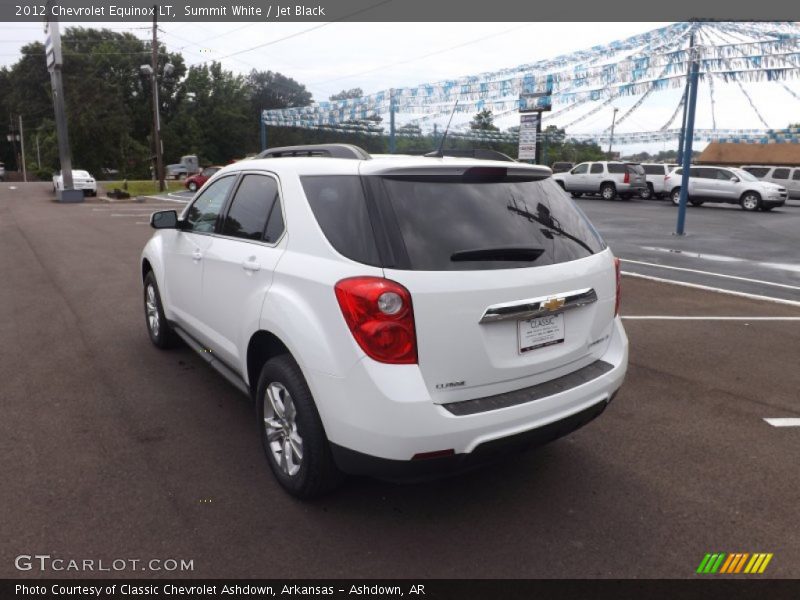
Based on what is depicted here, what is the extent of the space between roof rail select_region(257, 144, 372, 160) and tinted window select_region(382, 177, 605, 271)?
0.47m

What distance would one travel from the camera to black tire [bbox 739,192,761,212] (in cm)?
2456

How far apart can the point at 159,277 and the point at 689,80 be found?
13431mm

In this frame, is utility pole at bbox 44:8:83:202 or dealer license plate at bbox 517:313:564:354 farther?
utility pole at bbox 44:8:83:202

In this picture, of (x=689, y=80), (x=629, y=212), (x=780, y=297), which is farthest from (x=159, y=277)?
(x=629, y=212)

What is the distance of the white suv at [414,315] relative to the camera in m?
2.69

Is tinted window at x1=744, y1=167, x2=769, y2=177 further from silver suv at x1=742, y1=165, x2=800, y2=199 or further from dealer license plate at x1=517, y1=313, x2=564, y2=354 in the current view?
dealer license plate at x1=517, y1=313, x2=564, y2=354

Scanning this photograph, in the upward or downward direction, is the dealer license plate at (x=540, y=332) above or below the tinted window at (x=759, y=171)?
below

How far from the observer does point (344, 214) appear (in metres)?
2.99

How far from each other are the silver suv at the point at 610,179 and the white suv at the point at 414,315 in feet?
90.2

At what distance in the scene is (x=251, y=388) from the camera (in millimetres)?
3625

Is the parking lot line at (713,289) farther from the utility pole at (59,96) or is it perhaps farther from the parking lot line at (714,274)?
the utility pole at (59,96)

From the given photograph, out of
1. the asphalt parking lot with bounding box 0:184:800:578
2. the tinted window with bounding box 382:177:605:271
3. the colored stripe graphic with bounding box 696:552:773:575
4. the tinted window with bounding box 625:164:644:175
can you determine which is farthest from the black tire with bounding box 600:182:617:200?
the colored stripe graphic with bounding box 696:552:773:575

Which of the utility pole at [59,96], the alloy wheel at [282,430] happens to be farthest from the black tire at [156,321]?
the utility pole at [59,96]

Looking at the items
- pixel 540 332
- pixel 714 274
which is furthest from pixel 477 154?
pixel 714 274
